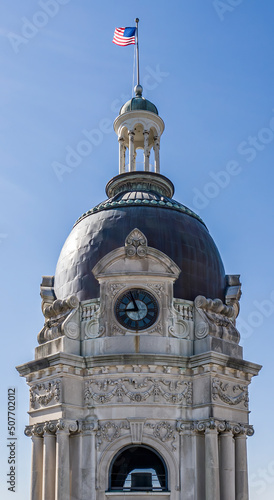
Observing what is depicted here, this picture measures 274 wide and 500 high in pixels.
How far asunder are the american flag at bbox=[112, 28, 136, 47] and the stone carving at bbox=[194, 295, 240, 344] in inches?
635

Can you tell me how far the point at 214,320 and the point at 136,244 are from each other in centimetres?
446

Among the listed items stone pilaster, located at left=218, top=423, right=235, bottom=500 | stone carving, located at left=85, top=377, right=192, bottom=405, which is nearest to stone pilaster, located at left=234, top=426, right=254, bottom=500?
stone pilaster, located at left=218, top=423, right=235, bottom=500

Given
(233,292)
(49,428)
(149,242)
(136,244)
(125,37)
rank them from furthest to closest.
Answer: (125,37)
(233,292)
(149,242)
(136,244)
(49,428)

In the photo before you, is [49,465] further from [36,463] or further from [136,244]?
[136,244]

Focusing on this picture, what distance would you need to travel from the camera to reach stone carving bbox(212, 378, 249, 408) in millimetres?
28875

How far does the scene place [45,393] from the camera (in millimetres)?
29734

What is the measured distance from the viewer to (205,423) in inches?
1115

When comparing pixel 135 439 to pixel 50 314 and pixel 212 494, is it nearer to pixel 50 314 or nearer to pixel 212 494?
pixel 212 494

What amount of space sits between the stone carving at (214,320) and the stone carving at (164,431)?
375 centimetres

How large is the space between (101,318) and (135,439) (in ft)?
16.2

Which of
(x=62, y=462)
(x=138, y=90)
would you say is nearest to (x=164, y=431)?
(x=62, y=462)

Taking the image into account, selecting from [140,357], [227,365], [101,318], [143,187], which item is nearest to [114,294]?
[101,318]

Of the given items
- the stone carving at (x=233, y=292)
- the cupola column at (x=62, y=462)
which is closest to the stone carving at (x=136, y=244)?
the stone carving at (x=233, y=292)

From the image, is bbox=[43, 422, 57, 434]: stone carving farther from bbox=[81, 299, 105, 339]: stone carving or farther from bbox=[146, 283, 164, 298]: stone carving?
bbox=[146, 283, 164, 298]: stone carving
